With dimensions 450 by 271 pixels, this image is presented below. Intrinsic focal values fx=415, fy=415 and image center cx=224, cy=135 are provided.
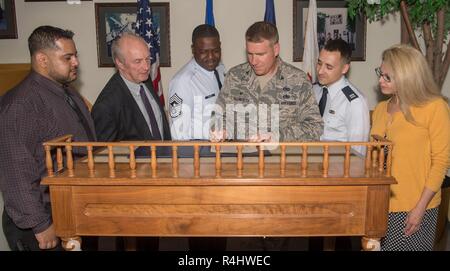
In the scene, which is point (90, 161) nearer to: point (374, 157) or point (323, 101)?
point (374, 157)

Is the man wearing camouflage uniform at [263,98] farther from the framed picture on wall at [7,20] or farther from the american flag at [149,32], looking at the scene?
the framed picture on wall at [7,20]

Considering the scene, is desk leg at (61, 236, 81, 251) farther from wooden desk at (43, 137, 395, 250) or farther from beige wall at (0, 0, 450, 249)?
beige wall at (0, 0, 450, 249)

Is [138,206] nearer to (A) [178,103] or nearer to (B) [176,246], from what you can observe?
(A) [178,103]

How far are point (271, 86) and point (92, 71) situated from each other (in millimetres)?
3592

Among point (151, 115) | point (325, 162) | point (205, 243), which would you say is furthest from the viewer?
point (205, 243)

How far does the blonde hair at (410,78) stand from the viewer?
100 inches

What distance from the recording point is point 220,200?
1.99 meters

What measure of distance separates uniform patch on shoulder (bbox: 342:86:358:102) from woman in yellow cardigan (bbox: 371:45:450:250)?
69cm

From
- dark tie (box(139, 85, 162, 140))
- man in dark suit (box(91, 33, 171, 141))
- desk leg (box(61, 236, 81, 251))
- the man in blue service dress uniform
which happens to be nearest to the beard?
man in dark suit (box(91, 33, 171, 141))

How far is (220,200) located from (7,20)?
5.17 meters

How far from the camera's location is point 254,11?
5.74 metres

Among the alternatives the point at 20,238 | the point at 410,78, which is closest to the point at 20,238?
the point at 20,238

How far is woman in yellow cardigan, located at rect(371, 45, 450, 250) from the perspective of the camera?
2553 mm

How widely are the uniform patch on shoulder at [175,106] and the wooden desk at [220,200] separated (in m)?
2.07
